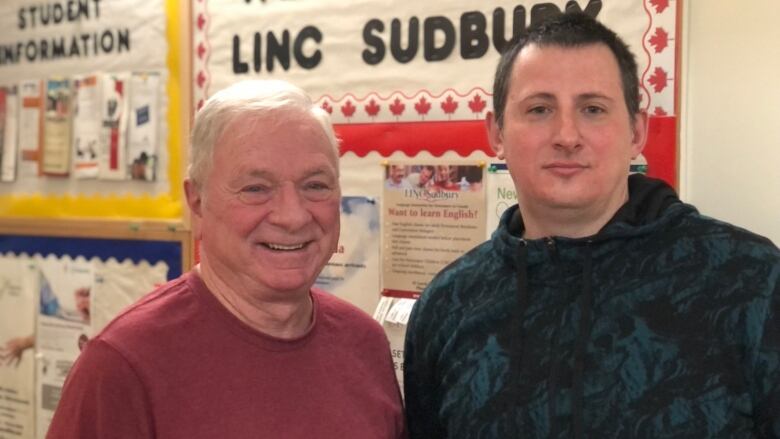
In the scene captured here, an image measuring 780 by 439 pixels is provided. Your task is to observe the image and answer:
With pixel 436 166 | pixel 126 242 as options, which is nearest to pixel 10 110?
pixel 126 242

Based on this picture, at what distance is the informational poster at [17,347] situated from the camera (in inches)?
101

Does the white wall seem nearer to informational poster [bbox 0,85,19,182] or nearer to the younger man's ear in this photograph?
the younger man's ear

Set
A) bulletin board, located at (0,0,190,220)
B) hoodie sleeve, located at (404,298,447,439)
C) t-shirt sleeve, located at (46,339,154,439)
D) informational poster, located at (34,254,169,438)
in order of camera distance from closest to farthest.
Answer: t-shirt sleeve, located at (46,339,154,439), hoodie sleeve, located at (404,298,447,439), bulletin board, located at (0,0,190,220), informational poster, located at (34,254,169,438)

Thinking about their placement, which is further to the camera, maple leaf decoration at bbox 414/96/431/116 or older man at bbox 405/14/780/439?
maple leaf decoration at bbox 414/96/431/116

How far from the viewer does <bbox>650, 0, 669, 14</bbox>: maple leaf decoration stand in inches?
61.5

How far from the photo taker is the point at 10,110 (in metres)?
2.57

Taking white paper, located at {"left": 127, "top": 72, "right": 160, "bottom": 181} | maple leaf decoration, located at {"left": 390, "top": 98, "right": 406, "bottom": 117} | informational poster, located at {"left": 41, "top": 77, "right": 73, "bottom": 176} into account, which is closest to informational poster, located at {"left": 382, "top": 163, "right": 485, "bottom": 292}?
maple leaf decoration, located at {"left": 390, "top": 98, "right": 406, "bottom": 117}

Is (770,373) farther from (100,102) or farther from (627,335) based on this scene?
(100,102)

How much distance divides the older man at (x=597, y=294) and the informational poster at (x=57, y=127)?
5.22 ft

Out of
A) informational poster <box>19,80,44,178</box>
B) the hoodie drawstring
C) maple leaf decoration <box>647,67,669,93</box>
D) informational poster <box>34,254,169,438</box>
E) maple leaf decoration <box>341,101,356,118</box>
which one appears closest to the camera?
the hoodie drawstring

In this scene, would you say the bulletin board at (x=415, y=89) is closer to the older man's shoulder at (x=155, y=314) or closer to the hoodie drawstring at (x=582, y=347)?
the hoodie drawstring at (x=582, y=347)

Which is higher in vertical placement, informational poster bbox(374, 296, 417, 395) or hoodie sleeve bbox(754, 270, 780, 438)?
hoodie sleeve bbox(754, 270, 780, 438)

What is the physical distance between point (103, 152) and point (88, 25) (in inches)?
15.8

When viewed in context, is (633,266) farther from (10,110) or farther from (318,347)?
(10,110)
